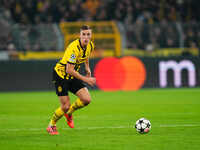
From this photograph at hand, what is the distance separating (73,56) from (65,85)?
0.70 meters

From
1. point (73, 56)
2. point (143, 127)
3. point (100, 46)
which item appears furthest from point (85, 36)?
point (100, 46)

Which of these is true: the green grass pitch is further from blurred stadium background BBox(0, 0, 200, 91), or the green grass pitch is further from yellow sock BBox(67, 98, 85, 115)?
blurred stadium background BBox(0, 0, 200, 91)

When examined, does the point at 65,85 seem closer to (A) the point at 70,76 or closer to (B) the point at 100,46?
(A) the point at 70,76

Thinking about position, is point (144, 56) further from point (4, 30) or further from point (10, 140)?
point (10, 140)

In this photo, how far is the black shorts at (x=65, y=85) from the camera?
10.0m

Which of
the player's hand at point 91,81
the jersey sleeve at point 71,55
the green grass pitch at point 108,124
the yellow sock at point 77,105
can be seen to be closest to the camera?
the green grass pitch at point 108,124

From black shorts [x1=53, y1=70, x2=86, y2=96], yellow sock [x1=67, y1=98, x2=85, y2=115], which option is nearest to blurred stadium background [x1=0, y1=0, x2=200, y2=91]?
yellow sock [x1=67, y1=98, x2=85, y2=115]

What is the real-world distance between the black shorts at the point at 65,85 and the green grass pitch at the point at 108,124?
2.75 feet

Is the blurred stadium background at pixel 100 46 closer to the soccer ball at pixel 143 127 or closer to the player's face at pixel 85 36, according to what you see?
the player's face at pixel 85 36

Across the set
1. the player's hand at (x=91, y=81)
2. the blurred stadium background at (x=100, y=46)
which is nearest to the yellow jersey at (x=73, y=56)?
the player's hand at (x=91, y=81)

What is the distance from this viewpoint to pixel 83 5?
83.5 feet

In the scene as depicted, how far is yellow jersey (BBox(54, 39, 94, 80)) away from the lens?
31.8 feet

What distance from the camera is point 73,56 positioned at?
966 centimetres

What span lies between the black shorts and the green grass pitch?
84cm
